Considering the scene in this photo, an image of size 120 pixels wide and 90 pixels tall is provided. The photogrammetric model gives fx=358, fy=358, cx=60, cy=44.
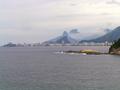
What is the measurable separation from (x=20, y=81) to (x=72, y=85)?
1122 centimetres

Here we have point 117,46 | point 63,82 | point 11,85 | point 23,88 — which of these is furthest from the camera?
point 117,46

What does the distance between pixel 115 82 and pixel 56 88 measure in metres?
13.1

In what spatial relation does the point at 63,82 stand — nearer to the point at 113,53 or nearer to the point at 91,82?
the point at 91,82

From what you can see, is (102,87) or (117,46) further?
(117,46)

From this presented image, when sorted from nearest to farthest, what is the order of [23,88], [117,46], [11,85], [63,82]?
1. [23,88]
2. [11,85]
3. [63,82]
4. [117,46]

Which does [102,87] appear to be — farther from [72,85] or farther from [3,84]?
[3,84]

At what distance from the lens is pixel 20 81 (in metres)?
69.1

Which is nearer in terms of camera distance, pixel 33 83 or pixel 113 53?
pixel 33 83

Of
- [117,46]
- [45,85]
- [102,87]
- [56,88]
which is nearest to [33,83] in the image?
[45,85]

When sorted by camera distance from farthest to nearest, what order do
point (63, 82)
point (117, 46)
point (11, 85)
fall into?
point (117, 46) → point (63, 82) → point (11, 85)

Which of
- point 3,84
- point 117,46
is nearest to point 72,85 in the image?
point 3,84

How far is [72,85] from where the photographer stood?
6378cm

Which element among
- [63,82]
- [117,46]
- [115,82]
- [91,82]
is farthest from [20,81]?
[117,46]

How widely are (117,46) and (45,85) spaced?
12146 centimetres
